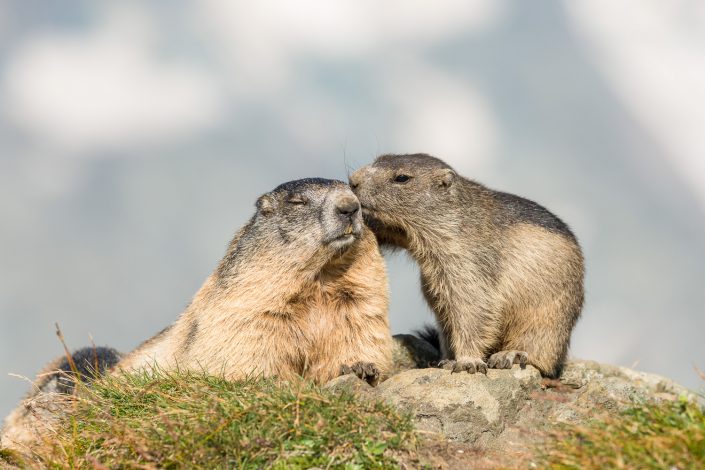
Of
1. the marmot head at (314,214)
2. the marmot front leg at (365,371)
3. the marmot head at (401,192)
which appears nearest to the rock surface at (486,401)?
the marmot front leg at (365,371)

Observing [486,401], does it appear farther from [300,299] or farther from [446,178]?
[446,178]

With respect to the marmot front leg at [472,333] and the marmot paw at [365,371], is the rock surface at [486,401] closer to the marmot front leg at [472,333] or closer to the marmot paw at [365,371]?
the marmot paw at [365,371]

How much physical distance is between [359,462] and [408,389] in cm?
180

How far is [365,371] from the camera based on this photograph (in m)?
8.20

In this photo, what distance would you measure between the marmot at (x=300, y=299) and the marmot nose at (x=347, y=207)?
1cm

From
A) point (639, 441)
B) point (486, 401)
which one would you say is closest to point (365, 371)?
point (486, 401)

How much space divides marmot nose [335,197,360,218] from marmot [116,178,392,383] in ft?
0.03

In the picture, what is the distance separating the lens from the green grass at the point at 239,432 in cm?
585

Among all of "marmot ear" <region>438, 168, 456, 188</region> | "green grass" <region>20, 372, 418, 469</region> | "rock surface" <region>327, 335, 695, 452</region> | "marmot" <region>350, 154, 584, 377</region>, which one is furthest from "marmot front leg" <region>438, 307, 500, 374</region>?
"green grass" <region>20, 372, 418, 469</region>

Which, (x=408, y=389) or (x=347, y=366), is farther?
(x=347, y=366)

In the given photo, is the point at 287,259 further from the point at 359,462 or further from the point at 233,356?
the point at 359,462

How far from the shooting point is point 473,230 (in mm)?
9297

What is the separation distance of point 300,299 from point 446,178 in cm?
245

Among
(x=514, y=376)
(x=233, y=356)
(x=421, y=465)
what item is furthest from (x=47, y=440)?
(x=514, y=376)
